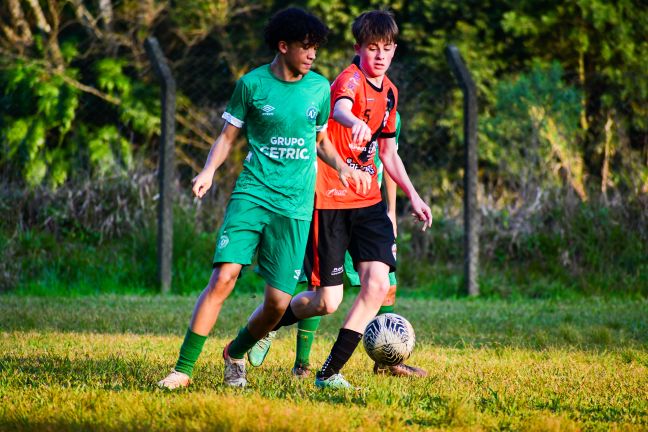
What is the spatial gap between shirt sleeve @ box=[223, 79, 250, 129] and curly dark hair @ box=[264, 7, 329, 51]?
11.1 inches

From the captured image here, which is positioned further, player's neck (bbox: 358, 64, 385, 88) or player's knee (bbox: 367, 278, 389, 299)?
Answer: player's neck (bbox: 358, 64, 385, 88)

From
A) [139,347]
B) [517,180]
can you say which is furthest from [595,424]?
[517,180]

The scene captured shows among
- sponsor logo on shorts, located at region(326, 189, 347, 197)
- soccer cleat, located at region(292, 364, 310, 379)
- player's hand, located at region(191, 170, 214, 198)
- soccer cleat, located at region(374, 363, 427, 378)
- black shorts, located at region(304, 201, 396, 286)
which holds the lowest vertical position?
soccer cleat, located at region(292, 364, 310, 379)

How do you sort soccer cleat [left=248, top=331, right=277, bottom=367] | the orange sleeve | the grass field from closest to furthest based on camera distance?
the grass field < soccer cleat [left=248, top=331, right=277, bottom=367] < the orange sleeve

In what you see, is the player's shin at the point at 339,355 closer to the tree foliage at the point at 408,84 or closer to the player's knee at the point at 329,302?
the player's knee at the point at 329,302

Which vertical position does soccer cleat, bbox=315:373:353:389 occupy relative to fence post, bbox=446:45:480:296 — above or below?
below

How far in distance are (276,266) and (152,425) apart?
1.28 meters

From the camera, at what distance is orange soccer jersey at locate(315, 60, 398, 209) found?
522 cm

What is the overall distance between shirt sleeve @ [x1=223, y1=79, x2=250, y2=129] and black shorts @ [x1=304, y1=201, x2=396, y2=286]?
2.44 ft

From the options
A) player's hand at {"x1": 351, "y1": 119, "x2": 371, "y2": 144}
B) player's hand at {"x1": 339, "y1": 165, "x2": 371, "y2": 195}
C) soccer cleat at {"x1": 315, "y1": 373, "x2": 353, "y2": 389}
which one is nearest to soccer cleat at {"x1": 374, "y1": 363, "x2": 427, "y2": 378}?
soccer cleat at {"x1": 315, "y1": 373, "x2": 353, "y2": 389}

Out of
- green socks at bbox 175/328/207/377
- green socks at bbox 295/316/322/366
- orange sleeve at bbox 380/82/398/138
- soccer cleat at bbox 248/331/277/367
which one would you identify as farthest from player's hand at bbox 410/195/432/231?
green socks at bbox 175/328/207/377

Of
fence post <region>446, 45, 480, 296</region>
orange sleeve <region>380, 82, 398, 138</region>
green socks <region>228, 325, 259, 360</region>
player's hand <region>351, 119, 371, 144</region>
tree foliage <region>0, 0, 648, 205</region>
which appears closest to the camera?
player's hand <region>351, 119, 371, 144</region>

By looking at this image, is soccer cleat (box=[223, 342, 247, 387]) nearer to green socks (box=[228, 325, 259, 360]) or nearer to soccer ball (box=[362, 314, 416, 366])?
green socks (box=[228, 325, 259, 360])

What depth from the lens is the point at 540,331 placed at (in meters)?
7.25
